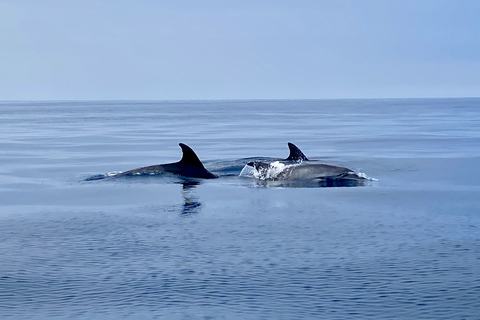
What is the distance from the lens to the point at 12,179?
20.5 m

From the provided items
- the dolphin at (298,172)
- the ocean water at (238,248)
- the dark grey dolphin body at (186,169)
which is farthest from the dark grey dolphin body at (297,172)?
the dark grey dolphin body at (186,169)

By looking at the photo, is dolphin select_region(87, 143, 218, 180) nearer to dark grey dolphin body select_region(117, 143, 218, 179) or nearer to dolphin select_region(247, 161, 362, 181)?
dark grey dolphin body select_region(117, 143, 218, 179)

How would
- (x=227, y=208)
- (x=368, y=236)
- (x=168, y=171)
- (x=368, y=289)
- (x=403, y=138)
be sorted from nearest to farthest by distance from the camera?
1. (x=368, y=289)
2. (x=368, y=236)
3. (x=227, y=208)
4. (x=168, y=171)
5. (x=403, y=138)

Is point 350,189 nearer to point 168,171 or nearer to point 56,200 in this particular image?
point 168,171

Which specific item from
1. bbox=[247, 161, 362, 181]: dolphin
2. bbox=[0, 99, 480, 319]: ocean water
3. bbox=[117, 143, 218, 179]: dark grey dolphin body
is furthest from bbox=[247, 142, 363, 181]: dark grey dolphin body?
bbox=[117, 143, 218, 179]: dark grey dolphin body

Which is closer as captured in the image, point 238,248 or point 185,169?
point 238,248

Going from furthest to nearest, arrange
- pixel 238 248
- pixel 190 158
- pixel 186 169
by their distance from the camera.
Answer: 1. pixel 186 169
2. pixel 190 158
3. pixel 238 248

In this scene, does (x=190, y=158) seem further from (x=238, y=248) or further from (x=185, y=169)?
(x=238, y=248)

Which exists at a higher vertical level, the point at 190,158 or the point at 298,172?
the point at 190,158

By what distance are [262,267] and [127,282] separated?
5.80 feet

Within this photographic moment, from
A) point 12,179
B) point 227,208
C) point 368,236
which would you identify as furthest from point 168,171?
point 368,236

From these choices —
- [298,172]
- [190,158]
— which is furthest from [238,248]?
[190,158]

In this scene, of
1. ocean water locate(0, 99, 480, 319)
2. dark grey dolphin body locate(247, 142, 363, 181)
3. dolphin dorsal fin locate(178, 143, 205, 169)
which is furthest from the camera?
dolphin dorsal fin locate(178, 143, 205, 169)

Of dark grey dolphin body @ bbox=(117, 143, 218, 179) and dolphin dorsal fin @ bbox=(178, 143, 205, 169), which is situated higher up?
dolphin dorsal fin @ bbox=(178, 143, 205, 169)
